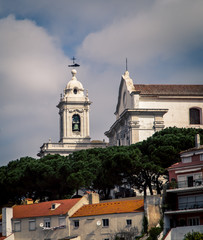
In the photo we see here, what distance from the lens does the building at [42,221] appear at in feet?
217

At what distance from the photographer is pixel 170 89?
11225 centimetres

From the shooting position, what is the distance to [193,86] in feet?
374

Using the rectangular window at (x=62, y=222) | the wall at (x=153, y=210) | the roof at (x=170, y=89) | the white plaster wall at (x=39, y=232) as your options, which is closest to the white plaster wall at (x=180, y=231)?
the wall at (x=153, y=210)

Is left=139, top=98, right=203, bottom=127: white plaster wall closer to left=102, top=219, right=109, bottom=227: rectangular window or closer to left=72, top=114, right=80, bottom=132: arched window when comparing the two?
left=72, top=114, right=80, bottom=132: arched window

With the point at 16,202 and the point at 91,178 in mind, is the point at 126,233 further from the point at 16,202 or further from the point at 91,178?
the point at 16,202

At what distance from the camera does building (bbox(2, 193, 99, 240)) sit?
66.2 metres

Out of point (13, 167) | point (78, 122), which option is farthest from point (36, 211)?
point (78, 122)

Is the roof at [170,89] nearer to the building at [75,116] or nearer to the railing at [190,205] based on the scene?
the building at [75,116]

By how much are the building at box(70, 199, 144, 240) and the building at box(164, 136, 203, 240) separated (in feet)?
8.15

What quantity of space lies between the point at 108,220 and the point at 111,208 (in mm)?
1411

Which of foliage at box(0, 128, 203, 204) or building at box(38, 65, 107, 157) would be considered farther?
building at box(38, 65, 107, 157)

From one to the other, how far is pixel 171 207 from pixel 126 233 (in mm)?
4339

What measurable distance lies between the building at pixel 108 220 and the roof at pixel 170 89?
46.4 meters

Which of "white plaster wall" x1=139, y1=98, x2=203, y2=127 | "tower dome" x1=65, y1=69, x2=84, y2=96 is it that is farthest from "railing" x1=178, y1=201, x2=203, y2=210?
"tower dome" x1=65, y1=69, x2=84, y2=96
